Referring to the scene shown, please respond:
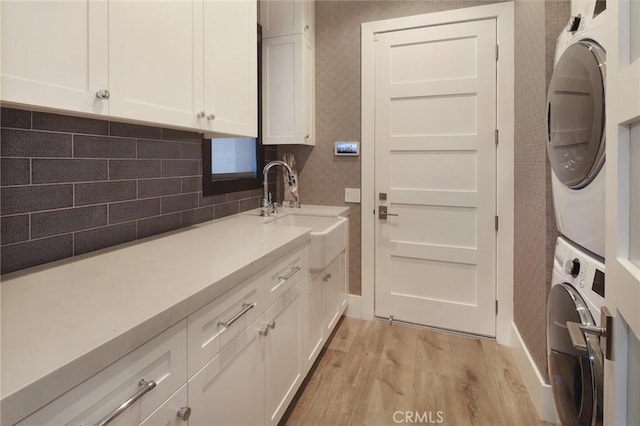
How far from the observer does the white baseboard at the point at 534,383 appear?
164 cm

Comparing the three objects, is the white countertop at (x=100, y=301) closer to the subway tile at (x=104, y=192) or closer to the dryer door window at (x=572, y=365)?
the subway tile at (x=104, y=192)

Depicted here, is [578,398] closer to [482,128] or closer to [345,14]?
[482,128]

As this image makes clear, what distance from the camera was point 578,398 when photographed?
1.13 metres

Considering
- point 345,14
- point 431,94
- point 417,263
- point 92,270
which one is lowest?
point 417,263

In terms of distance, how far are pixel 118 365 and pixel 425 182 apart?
2.25 m

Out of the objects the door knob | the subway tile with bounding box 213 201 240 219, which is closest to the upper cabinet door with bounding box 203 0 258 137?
the subway tile with bounding box 213 201 240 219

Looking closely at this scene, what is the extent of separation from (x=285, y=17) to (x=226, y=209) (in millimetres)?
1515

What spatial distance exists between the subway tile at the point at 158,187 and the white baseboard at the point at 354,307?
1620 millimetres

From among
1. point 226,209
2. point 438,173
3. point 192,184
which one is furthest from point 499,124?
point 192,184

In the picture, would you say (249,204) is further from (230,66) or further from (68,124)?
(68,124)

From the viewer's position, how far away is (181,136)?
179 centimetres

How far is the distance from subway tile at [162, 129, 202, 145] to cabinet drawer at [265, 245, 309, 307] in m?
0.86

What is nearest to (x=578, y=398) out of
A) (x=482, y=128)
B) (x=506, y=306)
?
(x=506, y=306)

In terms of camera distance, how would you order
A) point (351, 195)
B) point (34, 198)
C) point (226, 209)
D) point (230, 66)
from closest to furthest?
1. point (34, 198)
2. point (230, 66)
3. point (226, 209)
4. point (351, 195)
